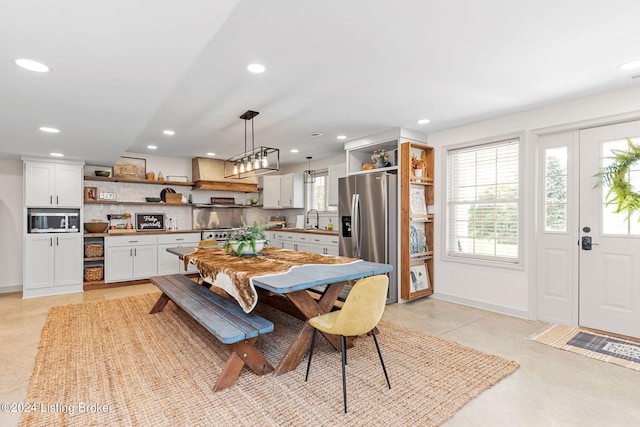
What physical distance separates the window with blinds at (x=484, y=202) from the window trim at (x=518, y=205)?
0.02m

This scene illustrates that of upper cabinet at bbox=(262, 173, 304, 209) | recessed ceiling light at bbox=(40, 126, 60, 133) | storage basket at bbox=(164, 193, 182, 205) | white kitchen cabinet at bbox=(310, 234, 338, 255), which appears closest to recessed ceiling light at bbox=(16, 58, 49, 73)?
recessed ceiling light at bbox=(40, 126, 60, 133)

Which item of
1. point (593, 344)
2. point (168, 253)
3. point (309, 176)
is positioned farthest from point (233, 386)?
point (309, 176)

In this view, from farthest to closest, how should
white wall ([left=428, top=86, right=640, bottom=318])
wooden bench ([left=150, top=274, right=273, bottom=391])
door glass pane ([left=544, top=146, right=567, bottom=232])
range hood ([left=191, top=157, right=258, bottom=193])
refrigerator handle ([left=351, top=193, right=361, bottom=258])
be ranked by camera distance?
range hood ([left=191, top=157, right=258, bottom=193]) < refrigerator handle ([left=351, top=193, right=361, bottom=258]) < door glass pane ([left=544, top=146, right=567, bottom=232]) < white wall ([left=428, top=86, right=640, bottom=318]) < wooden bench ([left=150, top=274, right=273, bottom=391])

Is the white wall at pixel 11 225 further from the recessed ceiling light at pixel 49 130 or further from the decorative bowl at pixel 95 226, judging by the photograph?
the recessed ceiling light at pixel 49 130

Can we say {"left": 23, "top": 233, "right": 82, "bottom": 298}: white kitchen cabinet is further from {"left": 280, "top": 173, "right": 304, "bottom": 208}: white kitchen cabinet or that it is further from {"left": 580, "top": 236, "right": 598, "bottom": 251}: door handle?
{"left": 580, "top": 236, "right": 598, "bottom": 251}: door handle

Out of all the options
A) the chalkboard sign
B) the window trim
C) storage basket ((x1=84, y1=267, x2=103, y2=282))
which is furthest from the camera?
the chalkboard sign

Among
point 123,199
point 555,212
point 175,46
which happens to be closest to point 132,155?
point 123,199

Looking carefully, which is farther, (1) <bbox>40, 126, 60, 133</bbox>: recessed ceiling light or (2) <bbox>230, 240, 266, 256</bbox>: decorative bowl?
(2) <bbox>230, 240, 266, 256</bbox>: decorative bowl

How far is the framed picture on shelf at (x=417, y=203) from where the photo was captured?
4.57 m

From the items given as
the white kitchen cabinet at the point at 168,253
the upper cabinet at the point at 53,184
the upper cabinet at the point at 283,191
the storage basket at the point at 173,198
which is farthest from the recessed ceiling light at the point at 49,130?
the upper cabinet at the point at 283,191

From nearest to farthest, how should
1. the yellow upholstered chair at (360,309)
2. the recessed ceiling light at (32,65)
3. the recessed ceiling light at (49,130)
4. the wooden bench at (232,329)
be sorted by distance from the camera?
the recessed ceiling light at (32,65)
the yellow upholstered chair at (360,309)
the wooden bench at (232,329)
the recessed ceiling light at (49,130)

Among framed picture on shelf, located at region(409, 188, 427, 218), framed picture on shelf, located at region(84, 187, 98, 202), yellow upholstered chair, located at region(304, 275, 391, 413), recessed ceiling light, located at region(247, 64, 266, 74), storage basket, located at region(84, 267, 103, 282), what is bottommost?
storage basket, located at region(84, 267, 103, 282)

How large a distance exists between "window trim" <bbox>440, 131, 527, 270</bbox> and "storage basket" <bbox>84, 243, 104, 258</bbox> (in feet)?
18.1

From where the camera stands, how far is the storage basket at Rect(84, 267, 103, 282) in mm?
5457
